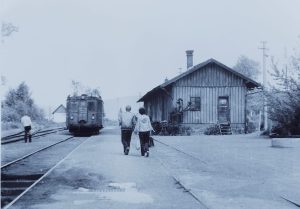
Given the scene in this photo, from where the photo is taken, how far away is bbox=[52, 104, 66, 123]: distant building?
10800 cm

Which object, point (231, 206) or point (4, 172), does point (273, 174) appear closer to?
point (231, 206)

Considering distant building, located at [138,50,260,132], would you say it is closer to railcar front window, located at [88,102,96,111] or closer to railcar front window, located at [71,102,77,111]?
railcar front window, located at [88,102,96,111]

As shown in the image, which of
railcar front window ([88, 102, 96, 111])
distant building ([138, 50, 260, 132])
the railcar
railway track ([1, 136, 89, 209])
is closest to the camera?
railway track ([1, 136, 89, 209])

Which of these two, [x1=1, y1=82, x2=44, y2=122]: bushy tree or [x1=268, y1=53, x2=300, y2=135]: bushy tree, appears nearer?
[x1=268, y1=53, x2=300, y2=135]: bushy tree

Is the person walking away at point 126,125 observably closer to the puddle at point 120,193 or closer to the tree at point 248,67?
the puddle at point 120,193

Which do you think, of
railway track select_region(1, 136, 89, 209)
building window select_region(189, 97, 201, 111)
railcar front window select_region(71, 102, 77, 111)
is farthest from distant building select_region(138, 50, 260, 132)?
railway track select_region(1, 136, 89, 209)

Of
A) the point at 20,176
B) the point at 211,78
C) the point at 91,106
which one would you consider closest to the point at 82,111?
the point at 91,106

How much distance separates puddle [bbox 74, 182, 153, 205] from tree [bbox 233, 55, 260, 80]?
77.5 meters

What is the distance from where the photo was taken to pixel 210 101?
3553 cm

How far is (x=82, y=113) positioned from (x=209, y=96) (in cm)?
903

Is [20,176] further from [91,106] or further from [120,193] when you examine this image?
[91,106]

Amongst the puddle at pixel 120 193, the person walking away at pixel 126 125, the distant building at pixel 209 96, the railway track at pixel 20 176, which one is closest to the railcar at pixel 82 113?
the distant building at pixel 209 96

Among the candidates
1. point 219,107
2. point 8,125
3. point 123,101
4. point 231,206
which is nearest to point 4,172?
point 231,206

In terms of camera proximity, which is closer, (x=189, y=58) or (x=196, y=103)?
(x=196, y=103)
